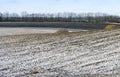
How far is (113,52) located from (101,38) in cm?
465

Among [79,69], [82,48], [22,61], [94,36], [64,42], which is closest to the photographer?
[79,69]

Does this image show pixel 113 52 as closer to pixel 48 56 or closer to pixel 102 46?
pixel 102 46

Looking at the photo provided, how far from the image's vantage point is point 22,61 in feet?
45.2

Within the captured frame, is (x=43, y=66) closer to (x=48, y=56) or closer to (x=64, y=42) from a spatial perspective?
(x=48, y=56)

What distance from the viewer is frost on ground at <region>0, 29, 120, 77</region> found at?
11.5 meters

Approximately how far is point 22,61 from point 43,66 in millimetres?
1542

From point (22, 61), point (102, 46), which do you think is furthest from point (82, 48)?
point (22, 61)

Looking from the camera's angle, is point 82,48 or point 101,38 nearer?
point 82,48

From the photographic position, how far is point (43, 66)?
41.3ft

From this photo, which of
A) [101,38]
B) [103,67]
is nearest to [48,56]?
[103,67]

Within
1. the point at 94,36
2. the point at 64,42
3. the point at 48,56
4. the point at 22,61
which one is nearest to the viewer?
the point at 22,61

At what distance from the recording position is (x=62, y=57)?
1435cm

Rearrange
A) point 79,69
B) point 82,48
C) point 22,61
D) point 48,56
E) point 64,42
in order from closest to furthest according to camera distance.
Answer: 1. point 79,69
2. point 22,61
3. point 48,56
4. point 82,48
5. point 64,42

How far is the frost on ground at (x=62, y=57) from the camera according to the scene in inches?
453
